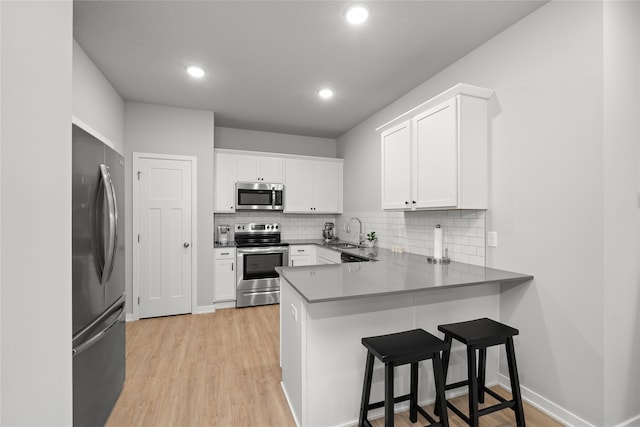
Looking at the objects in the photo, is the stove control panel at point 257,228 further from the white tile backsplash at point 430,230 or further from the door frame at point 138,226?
the white tile backsplash at point 430,230

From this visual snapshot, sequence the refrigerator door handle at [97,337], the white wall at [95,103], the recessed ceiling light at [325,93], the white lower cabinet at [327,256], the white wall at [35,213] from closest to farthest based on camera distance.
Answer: the white wall at [35,213] → the refrigerator door handle at [97,337] → the white wall at [95,103] → the recessed ceiling light at [325,93] → the white lower cabinet at [327,256]

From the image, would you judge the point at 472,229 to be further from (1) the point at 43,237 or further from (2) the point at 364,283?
(1) the point at 43,237

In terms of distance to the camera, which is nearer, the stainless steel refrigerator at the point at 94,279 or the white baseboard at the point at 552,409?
the stainless steel refrigerator at the point at 94,279

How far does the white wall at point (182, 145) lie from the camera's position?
3695 mm

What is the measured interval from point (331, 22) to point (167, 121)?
107 inches

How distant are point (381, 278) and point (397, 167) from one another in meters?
1.39

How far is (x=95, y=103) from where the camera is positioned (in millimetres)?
2826

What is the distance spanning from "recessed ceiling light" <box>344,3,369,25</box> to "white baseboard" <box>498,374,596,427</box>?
2.95m

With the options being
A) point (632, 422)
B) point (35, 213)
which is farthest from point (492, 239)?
point (35, 213)

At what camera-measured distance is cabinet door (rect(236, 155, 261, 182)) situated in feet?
14.8

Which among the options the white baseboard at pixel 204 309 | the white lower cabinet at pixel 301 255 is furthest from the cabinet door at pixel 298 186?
the white baseboard at pixel 204 309

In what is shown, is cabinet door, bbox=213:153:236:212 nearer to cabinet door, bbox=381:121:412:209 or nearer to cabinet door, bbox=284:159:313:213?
cabinet door, bbox=284:159:313:213

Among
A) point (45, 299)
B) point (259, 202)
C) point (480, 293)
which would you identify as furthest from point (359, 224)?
point (45, 299)

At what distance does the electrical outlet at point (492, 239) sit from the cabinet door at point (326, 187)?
3.01 meters
